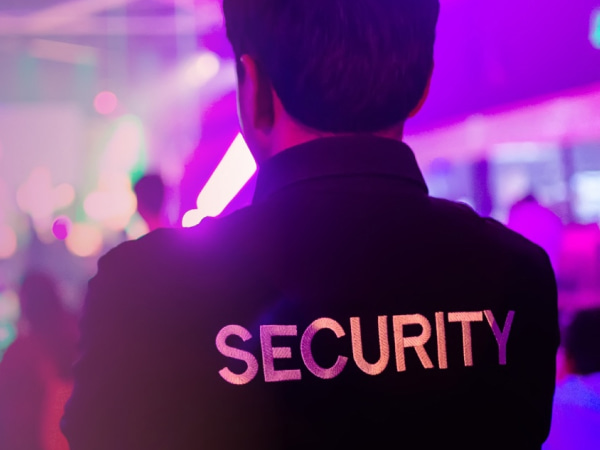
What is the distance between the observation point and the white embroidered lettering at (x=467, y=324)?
0.57 m

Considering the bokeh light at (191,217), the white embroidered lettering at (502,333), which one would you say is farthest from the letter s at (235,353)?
the bokeh light at (191,217)

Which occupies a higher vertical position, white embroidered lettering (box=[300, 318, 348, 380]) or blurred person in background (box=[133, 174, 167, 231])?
blurred person in background (box=[133, 174, 167, 231])

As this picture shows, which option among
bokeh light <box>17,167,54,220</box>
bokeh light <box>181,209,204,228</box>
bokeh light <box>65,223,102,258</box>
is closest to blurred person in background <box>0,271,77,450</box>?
bokeh light <box>65,223,102,258</box>

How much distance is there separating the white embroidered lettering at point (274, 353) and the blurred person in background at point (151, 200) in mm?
1256

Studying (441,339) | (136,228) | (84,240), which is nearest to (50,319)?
(84,240)

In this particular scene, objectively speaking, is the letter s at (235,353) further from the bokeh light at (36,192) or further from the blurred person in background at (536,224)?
the bokeh light at (36,192)

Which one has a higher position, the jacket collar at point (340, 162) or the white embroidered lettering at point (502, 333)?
the jacket collar at point (340, 162)

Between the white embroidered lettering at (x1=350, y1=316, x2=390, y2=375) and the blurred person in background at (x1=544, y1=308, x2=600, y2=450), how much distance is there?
4.69 feet

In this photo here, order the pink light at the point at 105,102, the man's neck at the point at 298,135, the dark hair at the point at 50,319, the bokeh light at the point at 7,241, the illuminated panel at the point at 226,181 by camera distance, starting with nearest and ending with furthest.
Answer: the man's neck at the point at 298,135 < the illuminated panel at the point at 226,181 < the dark hair at the point at 50,319 < the bokeh light at the point at 7,241 < the pink light at the point at 105,102

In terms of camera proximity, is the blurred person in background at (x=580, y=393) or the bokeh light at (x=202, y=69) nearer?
the blurred person in background at (x=580, y=393)

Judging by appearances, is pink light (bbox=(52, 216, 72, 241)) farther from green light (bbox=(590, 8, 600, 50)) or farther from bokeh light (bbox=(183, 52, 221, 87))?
green light (bbox=(590, 8, 600, 50))

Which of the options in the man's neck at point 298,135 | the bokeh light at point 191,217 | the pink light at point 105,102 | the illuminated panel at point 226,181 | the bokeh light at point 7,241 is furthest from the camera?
the pink light at point 105,102

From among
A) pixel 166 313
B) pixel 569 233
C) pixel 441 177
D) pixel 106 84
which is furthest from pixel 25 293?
pixel 569 233

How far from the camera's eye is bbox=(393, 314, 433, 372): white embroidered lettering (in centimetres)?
56
